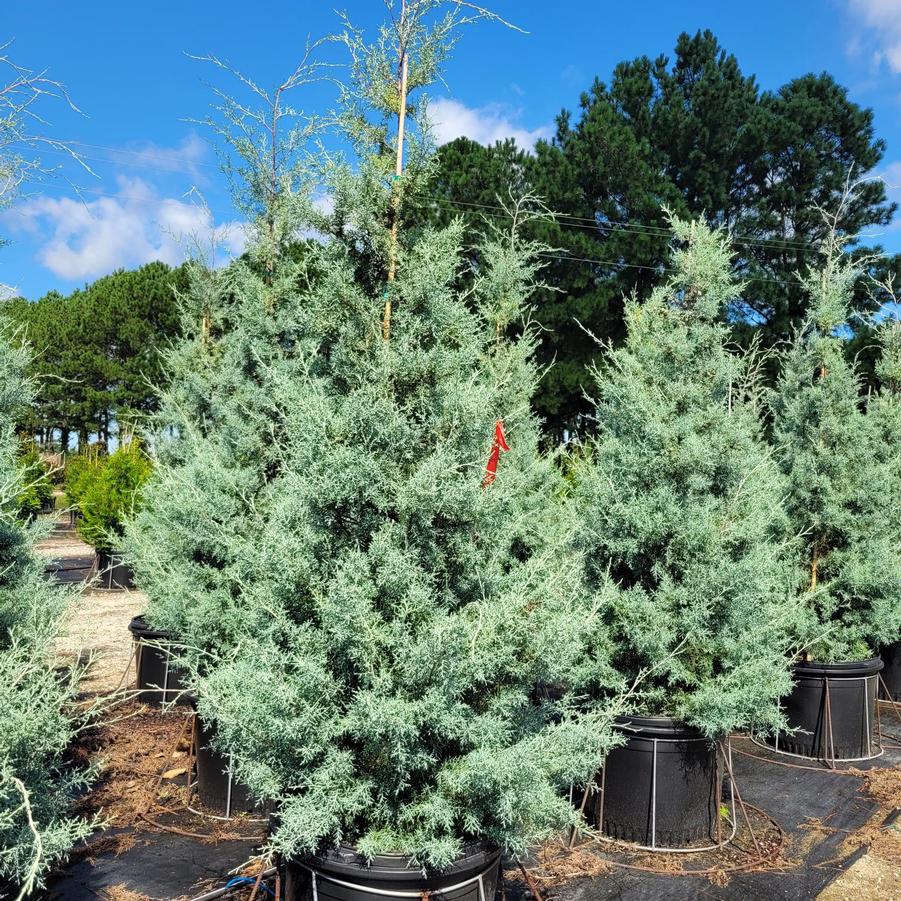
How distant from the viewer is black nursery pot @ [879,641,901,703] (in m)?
9.04

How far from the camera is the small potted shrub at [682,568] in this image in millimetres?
4688

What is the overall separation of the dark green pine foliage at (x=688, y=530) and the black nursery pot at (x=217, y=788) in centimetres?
277

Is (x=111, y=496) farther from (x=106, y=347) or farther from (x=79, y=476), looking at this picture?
(x=106, y=347)

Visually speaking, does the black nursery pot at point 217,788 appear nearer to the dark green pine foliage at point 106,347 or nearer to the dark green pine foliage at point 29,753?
the dark green pine foliage at point 29,753

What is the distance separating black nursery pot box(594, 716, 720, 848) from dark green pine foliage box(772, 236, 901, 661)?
2770 millimetres

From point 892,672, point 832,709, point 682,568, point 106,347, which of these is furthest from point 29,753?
point 106,347

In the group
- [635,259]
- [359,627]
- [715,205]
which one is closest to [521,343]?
[359,627]

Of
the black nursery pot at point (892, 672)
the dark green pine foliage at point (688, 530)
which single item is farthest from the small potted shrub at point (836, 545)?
the black nursery pot at point (892, 672)

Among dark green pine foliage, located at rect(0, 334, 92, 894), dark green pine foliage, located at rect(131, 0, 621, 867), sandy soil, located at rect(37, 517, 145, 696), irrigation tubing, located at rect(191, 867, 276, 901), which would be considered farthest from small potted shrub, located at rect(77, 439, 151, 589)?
dark green pine foliage, located at rect(131, 0, 621, 867)

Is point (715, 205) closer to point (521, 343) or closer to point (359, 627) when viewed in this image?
point (521, 343)

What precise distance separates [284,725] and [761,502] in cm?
398

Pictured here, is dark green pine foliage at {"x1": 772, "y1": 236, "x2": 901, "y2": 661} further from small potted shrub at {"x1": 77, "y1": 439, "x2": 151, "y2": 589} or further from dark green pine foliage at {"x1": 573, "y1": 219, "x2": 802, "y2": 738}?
small potted shrub at {"x1": 77, "y1": 439, "x2": 151, "y2": 589}

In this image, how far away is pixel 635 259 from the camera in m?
19.0

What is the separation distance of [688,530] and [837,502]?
10.1 feet
